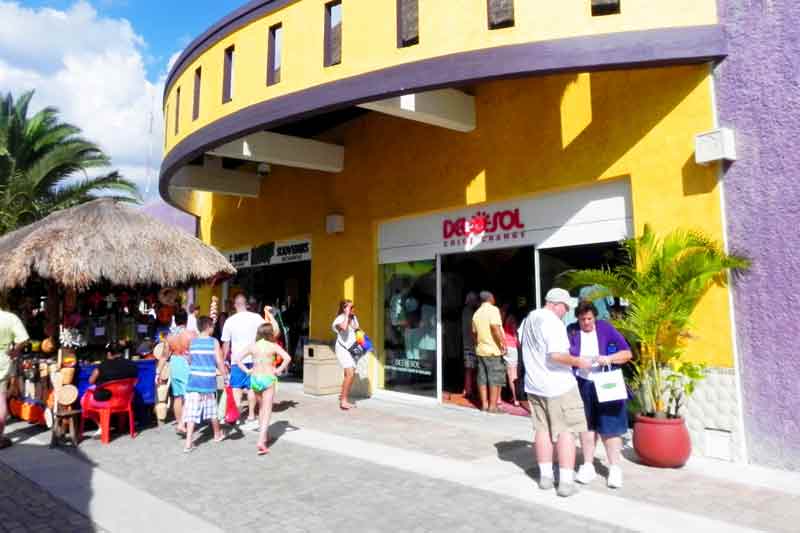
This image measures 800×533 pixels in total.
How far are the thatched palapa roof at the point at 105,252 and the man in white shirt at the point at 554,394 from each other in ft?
18.8

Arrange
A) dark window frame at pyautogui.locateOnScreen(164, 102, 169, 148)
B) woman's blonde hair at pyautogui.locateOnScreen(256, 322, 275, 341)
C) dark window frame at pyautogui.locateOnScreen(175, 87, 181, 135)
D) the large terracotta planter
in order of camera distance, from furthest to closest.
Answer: dark window frame at pyautogui.locateOnScreen(164, 102, 169, 148)
dark window frame at pyautogui.locateOnScreen(175, 87, 181, 135)
woman's blonde hair at pyautogui.locateOnScreen(256, 322, 275, 341)
the large terracotta planter

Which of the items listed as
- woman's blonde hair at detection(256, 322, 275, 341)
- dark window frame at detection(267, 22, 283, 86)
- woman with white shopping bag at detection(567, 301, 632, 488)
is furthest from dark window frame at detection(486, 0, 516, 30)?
woman's blonde hair at detection(256, 322, 275, 341)

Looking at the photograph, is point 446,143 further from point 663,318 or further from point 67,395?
point 67,395

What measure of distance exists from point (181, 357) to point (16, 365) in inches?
120

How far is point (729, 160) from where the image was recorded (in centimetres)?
573

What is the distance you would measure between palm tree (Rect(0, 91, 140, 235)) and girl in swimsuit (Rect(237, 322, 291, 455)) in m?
11.9

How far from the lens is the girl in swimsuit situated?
19.9 ft

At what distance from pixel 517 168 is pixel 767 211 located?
10.6ft

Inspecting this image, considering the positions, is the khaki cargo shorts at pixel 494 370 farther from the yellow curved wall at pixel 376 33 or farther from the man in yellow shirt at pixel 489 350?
the yellow curved wall at pixel 376 33

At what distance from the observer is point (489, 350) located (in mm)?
8000

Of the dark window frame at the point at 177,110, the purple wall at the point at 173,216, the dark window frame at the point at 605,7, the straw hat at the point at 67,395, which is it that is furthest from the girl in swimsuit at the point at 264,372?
the purple wall at the point at 173,216

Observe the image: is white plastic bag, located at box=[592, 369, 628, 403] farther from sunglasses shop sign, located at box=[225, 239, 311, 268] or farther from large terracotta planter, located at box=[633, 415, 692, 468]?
sunglasses shop sign, located at box=[225, 239, 311, 268]

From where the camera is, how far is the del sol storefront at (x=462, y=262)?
721 cm

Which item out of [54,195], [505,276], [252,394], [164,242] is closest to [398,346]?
[505,276]
